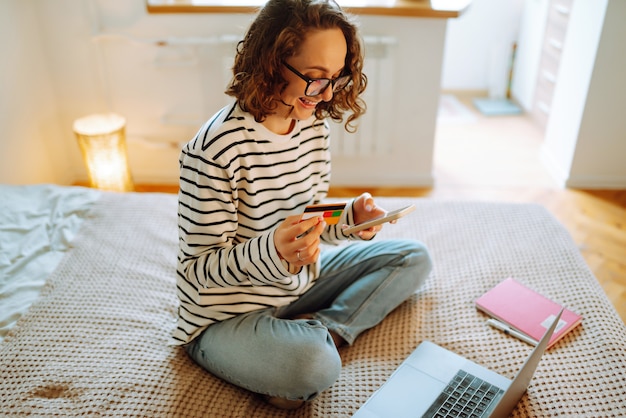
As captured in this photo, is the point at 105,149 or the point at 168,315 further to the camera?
the point at 105,149

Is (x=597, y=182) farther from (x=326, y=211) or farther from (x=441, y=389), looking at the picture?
(x=326, y=211)

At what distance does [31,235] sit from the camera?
1.54 m

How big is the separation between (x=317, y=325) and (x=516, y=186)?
165 centimetres

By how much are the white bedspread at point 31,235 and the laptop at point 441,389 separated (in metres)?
0.85

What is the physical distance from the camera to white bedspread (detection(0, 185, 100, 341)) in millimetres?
1365

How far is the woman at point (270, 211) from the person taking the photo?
101 centimetres

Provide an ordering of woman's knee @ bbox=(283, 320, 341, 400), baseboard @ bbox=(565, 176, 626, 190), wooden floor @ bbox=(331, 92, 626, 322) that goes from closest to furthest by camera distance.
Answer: woman's knee @ bbox=(283, 320, 341, 400) < wooden floor @ bbox=(331, 92, 626, 322) < baseboard @ bbox=(565, 176, 626, 190)

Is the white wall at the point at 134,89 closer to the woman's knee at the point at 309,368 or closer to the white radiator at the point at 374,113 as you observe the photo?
the white radiator at the point at 374,113

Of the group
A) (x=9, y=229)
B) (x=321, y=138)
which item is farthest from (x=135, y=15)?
(x=321, y=138)

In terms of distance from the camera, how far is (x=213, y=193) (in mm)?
1062

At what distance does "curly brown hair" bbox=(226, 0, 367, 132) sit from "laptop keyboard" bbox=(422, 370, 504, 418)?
65 centimetres

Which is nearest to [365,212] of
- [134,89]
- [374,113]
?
[374,113]

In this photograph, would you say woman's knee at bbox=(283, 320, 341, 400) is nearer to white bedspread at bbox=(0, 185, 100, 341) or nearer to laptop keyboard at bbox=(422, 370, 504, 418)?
laptop keyboard at bbox=(422, 370, 504, 418)

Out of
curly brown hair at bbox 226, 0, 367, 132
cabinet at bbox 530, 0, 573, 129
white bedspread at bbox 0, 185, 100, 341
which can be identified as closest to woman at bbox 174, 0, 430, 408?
curly brown hair at bbox 226, 0, 367, 132
